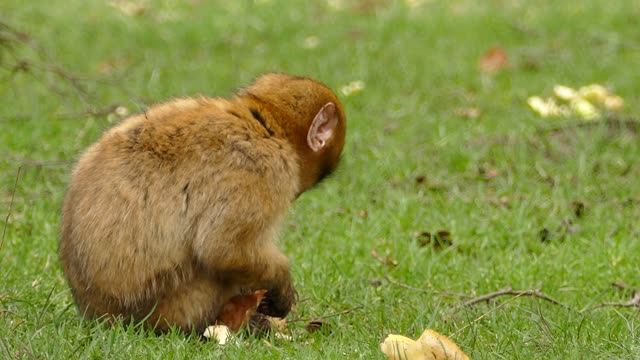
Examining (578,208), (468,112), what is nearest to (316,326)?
(578,208)

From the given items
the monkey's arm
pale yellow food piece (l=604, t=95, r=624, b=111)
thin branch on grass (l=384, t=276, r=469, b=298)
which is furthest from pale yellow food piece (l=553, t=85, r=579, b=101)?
the monkey's arm

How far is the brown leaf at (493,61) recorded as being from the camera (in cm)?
959

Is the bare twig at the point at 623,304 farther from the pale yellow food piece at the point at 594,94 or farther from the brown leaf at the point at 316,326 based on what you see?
the pale yellow food piece at the point at 594,94

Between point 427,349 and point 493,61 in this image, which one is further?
point 493,61

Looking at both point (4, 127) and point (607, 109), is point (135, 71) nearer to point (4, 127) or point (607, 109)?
point (4, 127)

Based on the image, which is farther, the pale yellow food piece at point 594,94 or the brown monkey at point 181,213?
the pale yellow food piece at point 594,94

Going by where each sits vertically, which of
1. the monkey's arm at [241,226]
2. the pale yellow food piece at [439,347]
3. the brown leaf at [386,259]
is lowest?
the brown leaf at [386,259]

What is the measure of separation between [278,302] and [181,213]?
583 mm

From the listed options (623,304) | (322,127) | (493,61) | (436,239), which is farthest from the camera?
(493,61)

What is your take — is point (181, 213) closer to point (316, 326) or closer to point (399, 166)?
point (316, 326)

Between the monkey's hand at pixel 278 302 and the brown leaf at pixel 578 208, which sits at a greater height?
the monkey's hand at pixel 278 302

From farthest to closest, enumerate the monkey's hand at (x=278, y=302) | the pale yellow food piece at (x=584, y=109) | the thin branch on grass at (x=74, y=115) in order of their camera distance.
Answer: the pale yellow food piece at (x=584, y=109), the thin branch on grass at (x=74, y=115), the monkey's hand at (x=278, y=302)

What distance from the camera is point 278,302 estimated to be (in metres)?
4.71

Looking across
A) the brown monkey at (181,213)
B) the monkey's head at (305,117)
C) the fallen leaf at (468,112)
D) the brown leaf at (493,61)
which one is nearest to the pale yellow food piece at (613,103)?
the fallen leaf at (468,112)
